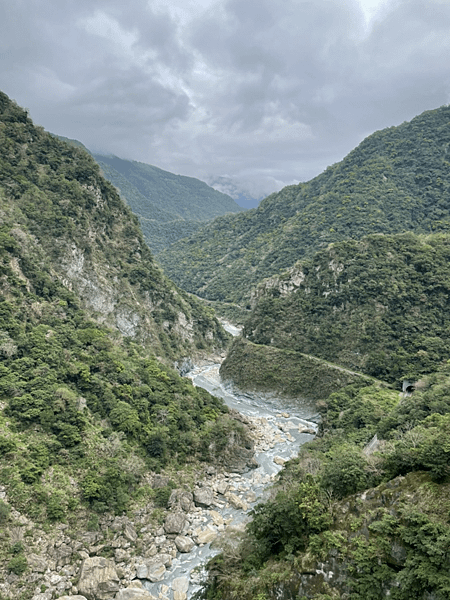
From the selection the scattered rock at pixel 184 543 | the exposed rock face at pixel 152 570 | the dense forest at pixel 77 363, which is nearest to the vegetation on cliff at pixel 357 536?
the exposed rock face at pixel 152 570

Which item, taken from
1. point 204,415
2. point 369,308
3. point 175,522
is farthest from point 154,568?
point 369,308

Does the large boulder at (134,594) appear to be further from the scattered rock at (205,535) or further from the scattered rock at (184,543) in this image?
the scattered rock at (205,535)

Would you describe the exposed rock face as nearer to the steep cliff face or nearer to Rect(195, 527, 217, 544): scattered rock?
Rect(195, 527, 217, 544): scattered rock

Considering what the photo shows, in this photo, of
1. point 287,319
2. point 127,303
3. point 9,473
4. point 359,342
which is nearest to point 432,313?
point 359,342

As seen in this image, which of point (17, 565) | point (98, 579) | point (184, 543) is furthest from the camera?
point (184, 543)

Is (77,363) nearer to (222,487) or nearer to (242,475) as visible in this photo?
(222,487)

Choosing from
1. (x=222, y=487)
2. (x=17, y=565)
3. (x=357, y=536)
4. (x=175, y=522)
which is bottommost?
(x=17, y=565)

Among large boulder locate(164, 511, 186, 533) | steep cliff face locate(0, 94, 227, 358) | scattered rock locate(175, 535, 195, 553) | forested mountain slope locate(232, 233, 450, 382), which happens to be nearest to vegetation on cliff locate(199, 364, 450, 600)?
scattered rock locate(175, 535, 195, 553)
